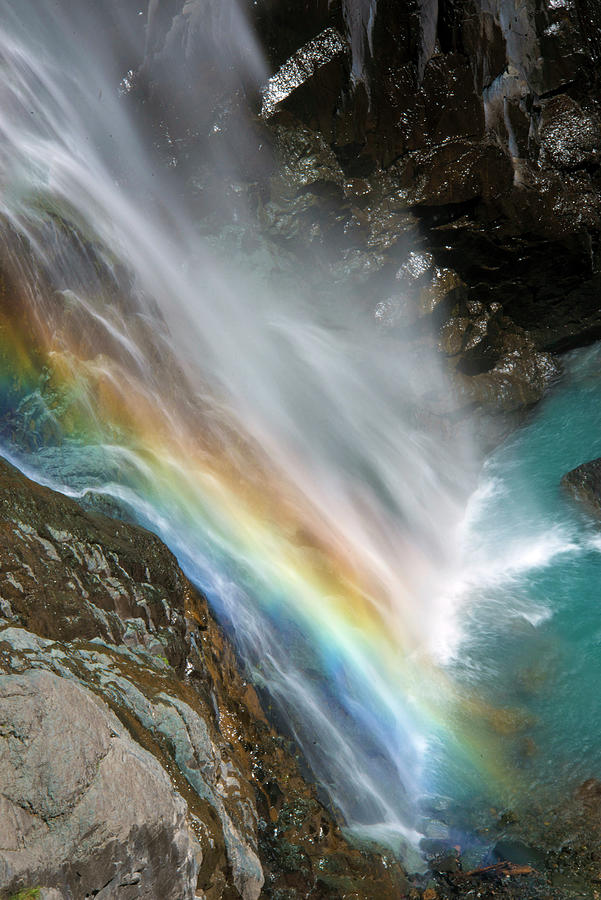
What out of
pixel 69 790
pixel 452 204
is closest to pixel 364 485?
pixel 452 204

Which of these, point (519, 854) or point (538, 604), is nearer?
point (519, 854)

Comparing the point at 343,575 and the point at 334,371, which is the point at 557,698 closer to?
the point at 343,575

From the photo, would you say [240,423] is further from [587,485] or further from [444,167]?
[444,167]

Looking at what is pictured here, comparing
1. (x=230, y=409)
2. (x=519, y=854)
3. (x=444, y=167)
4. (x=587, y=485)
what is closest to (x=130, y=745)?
(x=519, y=854)

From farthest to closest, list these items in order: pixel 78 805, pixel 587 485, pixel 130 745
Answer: pixel 587 485 → pixel 130 745 → pixel 78 805

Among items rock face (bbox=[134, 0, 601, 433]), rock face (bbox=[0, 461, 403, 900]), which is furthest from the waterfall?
rock face (bbox=[0, 461, 403, 900])

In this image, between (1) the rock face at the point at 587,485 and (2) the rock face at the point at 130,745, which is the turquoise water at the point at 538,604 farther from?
(2) the rock face at the point at 130,745

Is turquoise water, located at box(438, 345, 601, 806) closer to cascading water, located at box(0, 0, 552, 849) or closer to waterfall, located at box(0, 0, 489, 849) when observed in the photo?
cascading water, located at box(0, 0, 552, 849)
